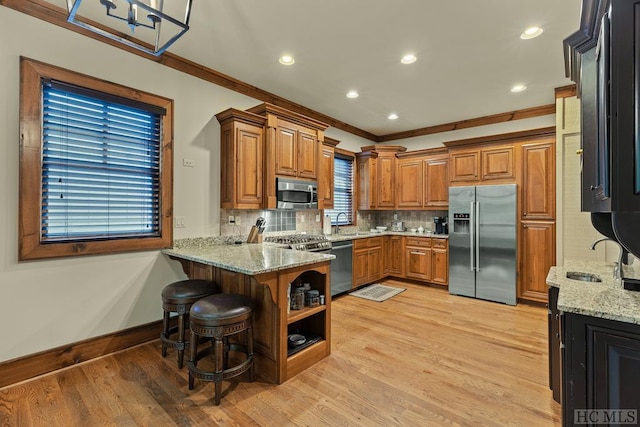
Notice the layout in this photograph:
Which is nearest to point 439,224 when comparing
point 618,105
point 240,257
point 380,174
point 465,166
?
point 465,166

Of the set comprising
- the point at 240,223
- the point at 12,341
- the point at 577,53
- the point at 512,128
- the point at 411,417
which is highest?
the point at 512,128

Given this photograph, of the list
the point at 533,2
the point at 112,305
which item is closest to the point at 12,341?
the point at 112,305

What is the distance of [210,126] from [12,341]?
8.47 feet

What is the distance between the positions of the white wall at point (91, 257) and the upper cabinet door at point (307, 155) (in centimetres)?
97

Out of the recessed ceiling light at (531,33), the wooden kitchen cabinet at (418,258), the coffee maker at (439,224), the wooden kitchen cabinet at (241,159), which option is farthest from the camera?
the coffee maker at (439,224)

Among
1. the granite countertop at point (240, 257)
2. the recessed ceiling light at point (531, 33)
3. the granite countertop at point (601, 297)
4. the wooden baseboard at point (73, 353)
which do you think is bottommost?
the wooden baseboard at point (73, 353)

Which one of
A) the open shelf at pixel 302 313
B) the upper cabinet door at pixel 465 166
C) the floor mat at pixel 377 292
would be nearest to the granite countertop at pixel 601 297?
the open shelf at pixel 302 313

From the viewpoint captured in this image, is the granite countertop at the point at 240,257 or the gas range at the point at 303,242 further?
the gas range at the point at 303,242

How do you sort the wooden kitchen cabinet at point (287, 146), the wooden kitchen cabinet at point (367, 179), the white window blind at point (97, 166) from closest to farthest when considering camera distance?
the white window blind at point (97, 166) → the wooden kitchen cabinet at point (287, 146) → the wooden kitchen cabinet at point (367, 179)

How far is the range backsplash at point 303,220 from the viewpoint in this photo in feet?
12.3

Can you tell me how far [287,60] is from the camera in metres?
3.22

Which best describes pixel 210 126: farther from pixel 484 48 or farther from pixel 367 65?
pixel 484 48

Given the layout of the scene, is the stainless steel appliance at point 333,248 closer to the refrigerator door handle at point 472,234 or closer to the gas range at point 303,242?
the gas range at point 303,242

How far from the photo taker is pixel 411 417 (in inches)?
77.5
